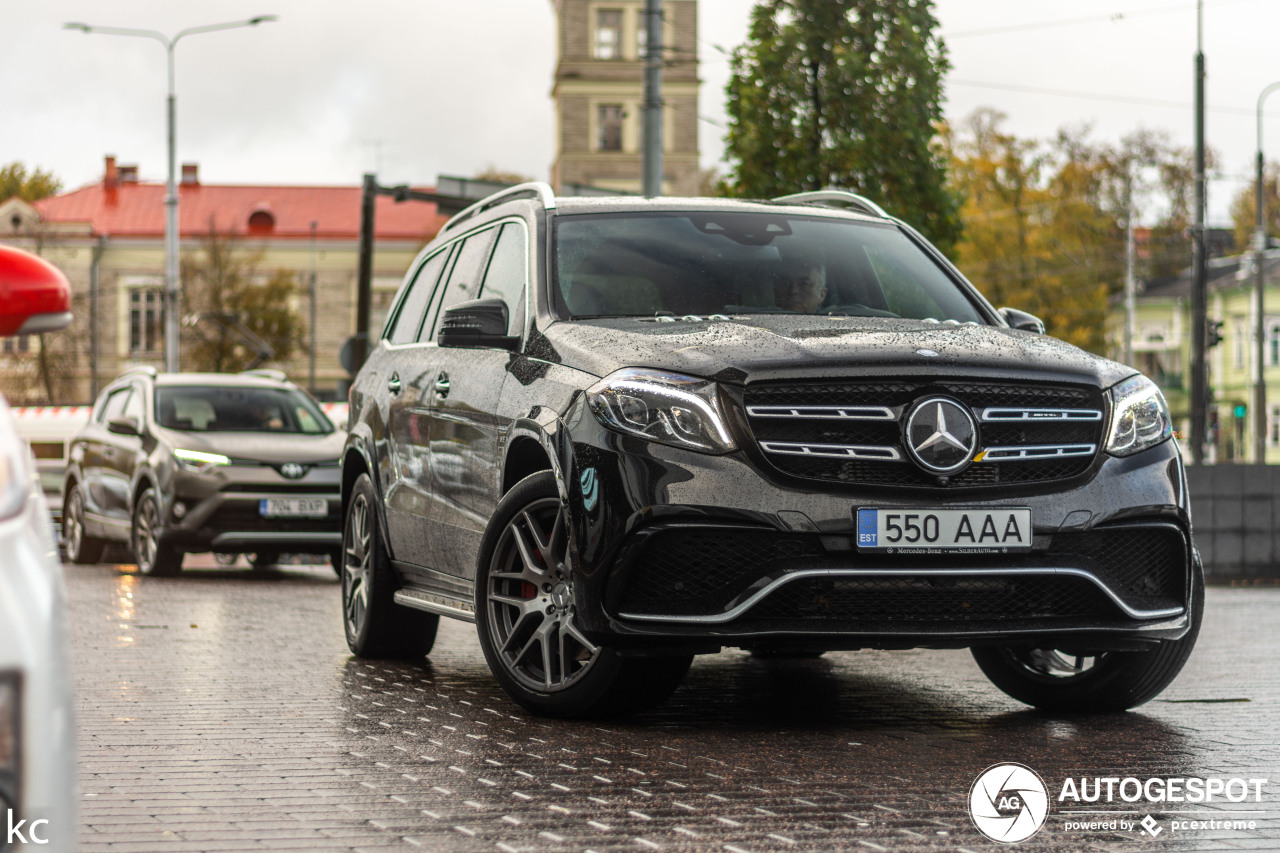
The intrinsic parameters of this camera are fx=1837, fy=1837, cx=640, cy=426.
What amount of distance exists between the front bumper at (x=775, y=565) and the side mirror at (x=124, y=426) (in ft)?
36.5

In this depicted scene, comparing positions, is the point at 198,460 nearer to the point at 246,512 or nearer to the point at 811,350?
the point at 246,512

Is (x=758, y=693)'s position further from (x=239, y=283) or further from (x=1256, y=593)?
(x=239, y=283)

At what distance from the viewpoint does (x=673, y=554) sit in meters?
5.38

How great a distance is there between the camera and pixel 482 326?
654 centimetres

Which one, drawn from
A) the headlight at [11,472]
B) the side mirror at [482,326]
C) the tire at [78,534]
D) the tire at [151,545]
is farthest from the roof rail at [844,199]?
the tire at [78,534]

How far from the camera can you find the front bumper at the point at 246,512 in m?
14.9

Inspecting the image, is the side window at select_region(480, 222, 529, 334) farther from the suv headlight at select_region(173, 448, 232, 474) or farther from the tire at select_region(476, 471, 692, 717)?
the suv headlight at select_region(173, 448, 232, 474)

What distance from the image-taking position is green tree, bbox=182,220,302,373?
2411 inches


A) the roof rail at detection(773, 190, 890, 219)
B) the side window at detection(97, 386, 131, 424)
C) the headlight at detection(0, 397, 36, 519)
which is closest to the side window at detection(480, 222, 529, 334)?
the roof rail at detection(773, 190, 890, 219)

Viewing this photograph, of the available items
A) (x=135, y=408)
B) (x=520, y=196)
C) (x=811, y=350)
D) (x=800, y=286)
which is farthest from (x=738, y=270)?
(x=135, y=408)

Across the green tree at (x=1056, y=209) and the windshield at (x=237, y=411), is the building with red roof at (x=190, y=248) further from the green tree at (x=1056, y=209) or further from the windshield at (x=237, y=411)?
the windshield at (x=237, y=411)

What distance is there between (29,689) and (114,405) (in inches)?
628

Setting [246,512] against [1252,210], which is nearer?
[246,512]

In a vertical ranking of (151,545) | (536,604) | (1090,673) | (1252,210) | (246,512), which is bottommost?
(151,545)
